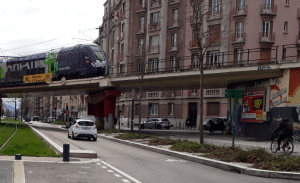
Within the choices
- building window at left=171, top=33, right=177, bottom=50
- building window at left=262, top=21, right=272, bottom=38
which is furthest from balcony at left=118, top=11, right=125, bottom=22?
building window at left=262, top=21, right=272, bottom=38

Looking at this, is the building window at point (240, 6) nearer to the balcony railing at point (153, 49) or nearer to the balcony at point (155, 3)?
the balcony at point (155, 3)

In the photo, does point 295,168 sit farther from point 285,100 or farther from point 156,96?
point 156,96

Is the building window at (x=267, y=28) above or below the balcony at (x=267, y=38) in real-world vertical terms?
above

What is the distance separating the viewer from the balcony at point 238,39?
145ft

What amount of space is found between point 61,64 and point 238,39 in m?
21.1

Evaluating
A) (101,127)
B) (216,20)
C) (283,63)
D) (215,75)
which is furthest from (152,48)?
(283,63)

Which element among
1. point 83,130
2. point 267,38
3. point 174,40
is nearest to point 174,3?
point 174,40

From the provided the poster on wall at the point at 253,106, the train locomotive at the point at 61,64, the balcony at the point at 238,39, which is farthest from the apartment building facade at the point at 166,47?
the poster on wall at the point at 253,106

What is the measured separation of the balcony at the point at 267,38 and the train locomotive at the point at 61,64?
19.0 m

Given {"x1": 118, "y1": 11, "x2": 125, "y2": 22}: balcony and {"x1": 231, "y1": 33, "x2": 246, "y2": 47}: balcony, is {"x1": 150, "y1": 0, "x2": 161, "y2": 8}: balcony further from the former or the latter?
{"x1": 231, "y1": 33, "x2": 246, "y2": 47}: balcony

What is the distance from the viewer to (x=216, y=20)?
45.6m

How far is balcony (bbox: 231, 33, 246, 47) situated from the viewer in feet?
145

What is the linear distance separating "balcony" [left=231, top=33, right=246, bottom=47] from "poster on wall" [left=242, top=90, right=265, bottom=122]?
53.6 ft

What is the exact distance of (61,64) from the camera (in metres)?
37.7
